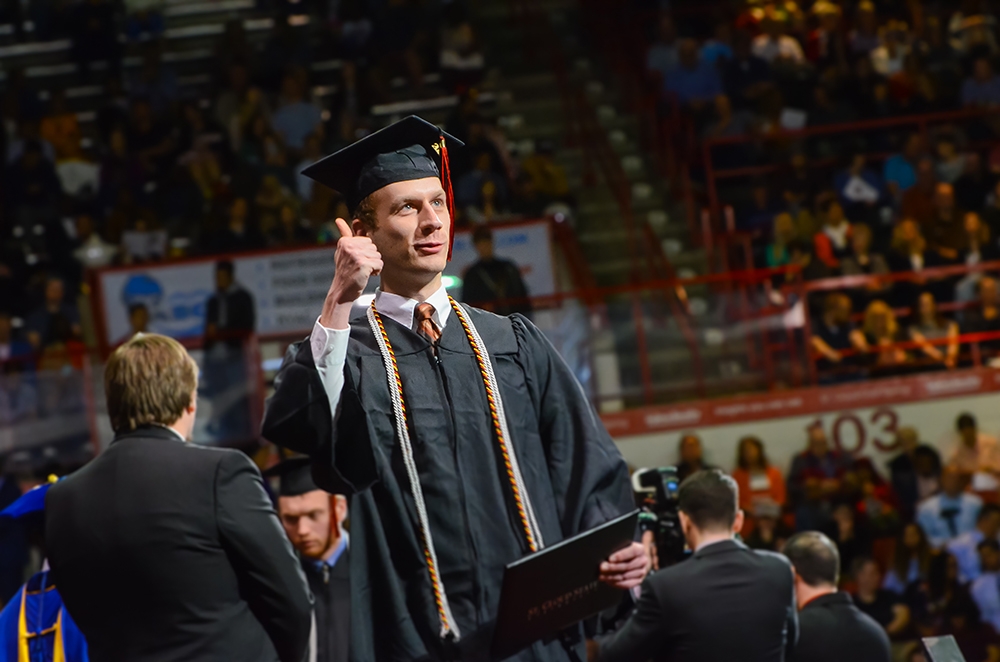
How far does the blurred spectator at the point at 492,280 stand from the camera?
9.26 meters

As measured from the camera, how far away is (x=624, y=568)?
100 inches

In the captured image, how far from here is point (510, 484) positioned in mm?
2576

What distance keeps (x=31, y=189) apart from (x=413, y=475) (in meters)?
11.2

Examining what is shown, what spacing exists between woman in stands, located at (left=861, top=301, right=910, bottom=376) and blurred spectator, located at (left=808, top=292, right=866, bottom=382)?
0.15 meters

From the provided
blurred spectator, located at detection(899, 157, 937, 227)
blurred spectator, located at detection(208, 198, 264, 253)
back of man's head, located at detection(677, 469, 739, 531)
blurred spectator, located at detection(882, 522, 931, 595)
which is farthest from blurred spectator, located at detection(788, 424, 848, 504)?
back of man's head, located at detection(677, 469, 739, 531)

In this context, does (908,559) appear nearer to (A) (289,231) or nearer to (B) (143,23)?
(A) (289,231)

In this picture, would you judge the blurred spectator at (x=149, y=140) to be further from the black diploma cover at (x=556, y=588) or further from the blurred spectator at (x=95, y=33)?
the black diploma cover at (x=556, y=588)

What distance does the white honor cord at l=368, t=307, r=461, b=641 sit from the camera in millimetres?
2482

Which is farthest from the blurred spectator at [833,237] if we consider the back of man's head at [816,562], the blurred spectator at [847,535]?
the back of man's head at [816,562]

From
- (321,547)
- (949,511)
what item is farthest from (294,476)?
(949,511)

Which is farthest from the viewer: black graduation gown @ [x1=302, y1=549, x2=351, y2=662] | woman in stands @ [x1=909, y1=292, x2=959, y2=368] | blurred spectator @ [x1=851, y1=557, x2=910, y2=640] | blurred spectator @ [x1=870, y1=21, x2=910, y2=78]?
blurred spectator @ [x1=870, y1=21, x2=910, y2=78]

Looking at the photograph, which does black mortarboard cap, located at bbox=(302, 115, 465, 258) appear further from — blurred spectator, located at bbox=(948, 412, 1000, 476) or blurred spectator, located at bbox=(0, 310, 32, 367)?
blurred spectator, located at bbox=(0, 310, 32, 367)

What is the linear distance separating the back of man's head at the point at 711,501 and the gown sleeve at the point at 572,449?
65.3 inches

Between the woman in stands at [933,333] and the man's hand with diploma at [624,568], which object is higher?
the man's hand with diploma at [624,568]
